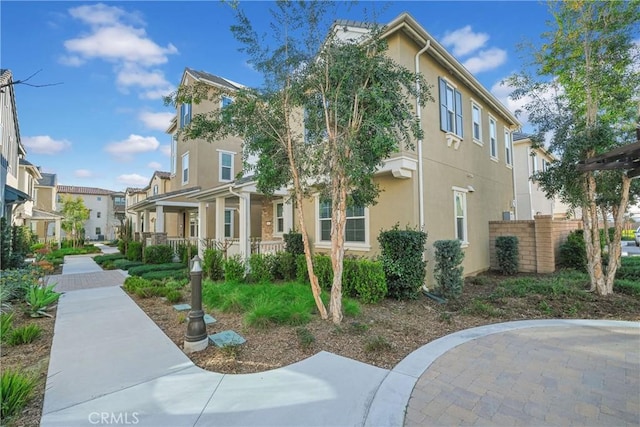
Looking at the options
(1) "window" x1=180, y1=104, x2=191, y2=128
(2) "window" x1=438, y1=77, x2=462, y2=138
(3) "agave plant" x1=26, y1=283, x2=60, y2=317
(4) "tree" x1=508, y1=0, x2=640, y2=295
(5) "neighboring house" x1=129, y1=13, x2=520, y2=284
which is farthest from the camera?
(1) "window" x1=180, y1=104, x2=191, y2=128

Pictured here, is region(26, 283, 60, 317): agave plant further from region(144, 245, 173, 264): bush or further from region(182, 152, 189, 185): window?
region(182, 152, 189, 185): window

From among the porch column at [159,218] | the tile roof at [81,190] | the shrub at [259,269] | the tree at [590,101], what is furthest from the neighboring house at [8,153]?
the tile roof at [81,190]

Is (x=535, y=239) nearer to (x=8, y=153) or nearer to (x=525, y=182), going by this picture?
(x=525, y=182)

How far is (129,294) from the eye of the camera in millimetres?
8031

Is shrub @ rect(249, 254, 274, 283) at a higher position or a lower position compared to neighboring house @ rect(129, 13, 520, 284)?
lower

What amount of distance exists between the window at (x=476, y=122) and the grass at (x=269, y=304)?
8746mm

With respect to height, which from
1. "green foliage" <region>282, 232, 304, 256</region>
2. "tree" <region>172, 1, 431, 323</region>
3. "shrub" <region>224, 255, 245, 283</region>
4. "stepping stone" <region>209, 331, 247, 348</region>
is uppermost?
"tree" <region>172, 1, 431, 323</region>

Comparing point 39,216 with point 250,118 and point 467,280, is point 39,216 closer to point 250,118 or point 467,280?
point 250,118

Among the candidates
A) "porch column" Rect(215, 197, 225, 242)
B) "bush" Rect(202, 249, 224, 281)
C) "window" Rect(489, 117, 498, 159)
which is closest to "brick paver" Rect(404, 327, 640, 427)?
"bush" Rect(202, 249, 224, 281)

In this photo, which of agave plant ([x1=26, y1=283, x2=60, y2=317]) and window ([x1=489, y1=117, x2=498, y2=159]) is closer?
agave plant ([x1=26, y1=283, x2=60, y2=317])

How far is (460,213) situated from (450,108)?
353 centimetres

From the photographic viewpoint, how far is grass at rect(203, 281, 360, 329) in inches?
205

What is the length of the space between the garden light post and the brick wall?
438 inches

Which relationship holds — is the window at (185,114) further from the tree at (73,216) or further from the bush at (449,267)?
the tree at (73,216)
